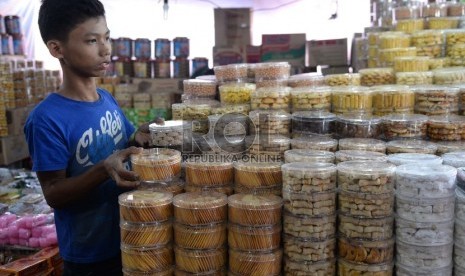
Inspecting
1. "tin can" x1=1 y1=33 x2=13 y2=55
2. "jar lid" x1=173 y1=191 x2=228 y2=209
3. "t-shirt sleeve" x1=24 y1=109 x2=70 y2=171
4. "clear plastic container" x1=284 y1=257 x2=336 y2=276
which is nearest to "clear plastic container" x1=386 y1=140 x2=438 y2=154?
"clear plastic container" x1=284 y1=257 x2=336 y2=276

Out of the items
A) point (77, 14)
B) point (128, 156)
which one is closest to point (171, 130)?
point (128, 156)

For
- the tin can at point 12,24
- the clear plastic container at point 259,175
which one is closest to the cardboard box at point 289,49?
the tin can at point 12,24

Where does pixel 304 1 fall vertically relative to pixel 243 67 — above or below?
above

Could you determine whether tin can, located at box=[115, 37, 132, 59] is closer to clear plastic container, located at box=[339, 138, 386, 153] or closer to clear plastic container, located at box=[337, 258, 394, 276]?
clear plastic container, located at box=[339, 138, 386, 153]

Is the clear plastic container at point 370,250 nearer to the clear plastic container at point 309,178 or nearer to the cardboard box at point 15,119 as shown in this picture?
the clear plastic container at point 309,178

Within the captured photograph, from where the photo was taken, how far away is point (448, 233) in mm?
1115

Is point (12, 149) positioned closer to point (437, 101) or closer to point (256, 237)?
point (256, 237)

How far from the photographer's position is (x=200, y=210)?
118cm

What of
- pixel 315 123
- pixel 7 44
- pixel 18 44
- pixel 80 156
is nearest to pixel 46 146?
pixel 80 156

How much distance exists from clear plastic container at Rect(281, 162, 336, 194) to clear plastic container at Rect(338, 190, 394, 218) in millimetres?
58

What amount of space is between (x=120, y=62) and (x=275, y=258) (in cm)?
484

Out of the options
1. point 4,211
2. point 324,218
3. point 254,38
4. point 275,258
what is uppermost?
point 254,38

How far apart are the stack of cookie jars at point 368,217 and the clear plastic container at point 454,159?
22 cm

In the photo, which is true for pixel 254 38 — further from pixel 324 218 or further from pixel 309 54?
pixel 324 218
